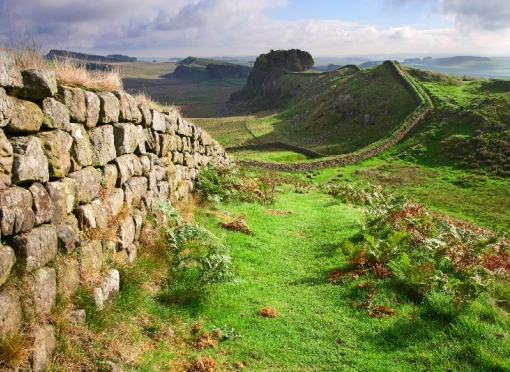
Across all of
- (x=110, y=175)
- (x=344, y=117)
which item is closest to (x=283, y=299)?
(x=110, y=175)

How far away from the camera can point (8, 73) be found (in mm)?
5434

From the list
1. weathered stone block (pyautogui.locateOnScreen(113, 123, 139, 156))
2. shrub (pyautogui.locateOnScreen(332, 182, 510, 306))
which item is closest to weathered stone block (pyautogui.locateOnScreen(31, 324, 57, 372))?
weathered stone block (pyautogui.locateOnScreen(113, 123, 139, 156))

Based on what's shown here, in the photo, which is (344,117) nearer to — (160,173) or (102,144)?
(160,173)

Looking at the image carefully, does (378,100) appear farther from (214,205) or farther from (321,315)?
(321,315)

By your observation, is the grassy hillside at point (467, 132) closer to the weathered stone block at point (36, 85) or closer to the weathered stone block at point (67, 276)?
the weathered stone block at point (67, 276)

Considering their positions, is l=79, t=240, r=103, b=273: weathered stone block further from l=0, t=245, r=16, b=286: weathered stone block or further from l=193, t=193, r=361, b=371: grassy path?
l=193, t=193, r=361, b=371: grassy path

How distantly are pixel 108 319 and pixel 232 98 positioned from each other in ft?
465

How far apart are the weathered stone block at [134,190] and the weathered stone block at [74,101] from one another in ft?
6.59

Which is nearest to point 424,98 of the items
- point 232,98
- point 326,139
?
point 326,139

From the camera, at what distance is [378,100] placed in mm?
67438

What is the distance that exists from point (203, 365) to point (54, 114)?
4.58 m

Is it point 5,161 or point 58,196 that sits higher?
point 5,161

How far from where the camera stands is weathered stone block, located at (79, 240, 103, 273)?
21.1 feet

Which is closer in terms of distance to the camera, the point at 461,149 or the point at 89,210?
the point at 89,210
